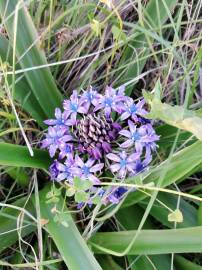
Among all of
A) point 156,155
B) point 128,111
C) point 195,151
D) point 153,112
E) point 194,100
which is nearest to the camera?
point 153,112

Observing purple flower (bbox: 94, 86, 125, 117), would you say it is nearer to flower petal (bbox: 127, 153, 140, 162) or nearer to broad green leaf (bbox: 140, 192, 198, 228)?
flower petal (bbox: 127, 153, 140, 162)

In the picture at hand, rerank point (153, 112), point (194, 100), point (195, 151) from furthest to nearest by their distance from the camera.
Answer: point (194, 100) < point (195, 151) < point (153, 112)

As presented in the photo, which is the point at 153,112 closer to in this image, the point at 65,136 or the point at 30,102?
the point at 65,136

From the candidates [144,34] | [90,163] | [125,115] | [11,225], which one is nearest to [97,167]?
[90,163]

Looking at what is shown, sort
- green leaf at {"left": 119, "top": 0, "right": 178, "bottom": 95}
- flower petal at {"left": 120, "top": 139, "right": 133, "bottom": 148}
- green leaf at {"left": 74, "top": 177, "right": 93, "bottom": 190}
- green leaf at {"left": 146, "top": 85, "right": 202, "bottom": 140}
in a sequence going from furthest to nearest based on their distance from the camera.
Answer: green leaf at {"left": 119, "top": 0, "right": 178, "bottom": 95} < flower petal at {"left": 120, "top": 139, "right": 133, "bottom": 148} < green leaf at {"left": 74, "top": 177, "right": 93, "bottom": 190} < green leaf at {"left": 146, "top": 85, "right": 202, "bottom": 140}

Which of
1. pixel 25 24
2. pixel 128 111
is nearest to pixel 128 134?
pixel 128 111

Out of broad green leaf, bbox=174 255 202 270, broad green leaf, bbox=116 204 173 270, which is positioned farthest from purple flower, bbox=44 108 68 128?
broad green leaf, bbox=174 255 202 270

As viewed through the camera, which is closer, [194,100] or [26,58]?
[26,58]
